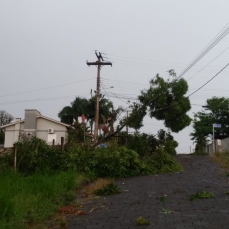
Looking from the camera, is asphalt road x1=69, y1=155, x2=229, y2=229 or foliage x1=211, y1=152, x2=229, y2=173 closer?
asphalt road x1=69, y1=155, x2=229, y2=229

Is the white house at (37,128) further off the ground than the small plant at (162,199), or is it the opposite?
the white house at (37,128)

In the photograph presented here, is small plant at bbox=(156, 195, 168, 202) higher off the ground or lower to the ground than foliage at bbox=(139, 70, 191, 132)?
lower

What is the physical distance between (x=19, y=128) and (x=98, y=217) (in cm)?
2512

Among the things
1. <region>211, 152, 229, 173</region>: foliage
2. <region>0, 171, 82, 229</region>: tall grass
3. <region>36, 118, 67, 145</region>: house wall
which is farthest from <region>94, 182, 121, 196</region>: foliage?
<region>36, 118, 67, 145</region>: house wall

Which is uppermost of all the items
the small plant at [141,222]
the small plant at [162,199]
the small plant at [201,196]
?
the small plant at [201,196]

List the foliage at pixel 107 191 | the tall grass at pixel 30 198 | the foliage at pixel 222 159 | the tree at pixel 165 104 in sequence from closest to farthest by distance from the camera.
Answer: the tall grass at pixel 30 198 → the foliage at pixel 107 191 → the foliage at pixel 222 159 → the tree at pixel 165 104

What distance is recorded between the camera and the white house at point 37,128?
31516 mm

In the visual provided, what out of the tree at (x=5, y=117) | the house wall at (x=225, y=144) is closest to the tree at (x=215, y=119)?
the house wall at (x=225, y=144)

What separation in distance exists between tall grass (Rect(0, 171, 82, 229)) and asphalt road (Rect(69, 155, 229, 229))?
0.78m

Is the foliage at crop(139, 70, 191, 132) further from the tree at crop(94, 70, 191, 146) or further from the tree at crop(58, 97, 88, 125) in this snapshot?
the tree at crop(58, 97, 88, 125)

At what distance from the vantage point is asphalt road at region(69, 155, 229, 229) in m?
7.91

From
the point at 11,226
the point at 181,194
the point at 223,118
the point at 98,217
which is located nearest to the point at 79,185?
the point at 181,194

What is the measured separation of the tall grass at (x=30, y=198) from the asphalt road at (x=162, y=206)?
785mm

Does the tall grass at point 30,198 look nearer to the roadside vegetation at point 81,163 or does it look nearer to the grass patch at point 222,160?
the roadside vegetation at point 81,163
